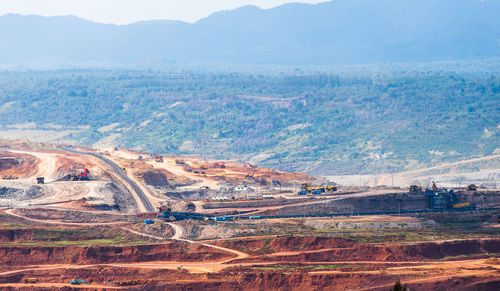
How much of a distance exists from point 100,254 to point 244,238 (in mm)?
21533

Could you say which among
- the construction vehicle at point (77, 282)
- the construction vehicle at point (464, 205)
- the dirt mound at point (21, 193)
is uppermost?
the construction vehicle at point (77, 282)

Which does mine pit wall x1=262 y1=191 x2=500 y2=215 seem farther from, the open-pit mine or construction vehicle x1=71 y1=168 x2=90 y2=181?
construction vehicle x1=71 y1=168 x2=90 y2=181

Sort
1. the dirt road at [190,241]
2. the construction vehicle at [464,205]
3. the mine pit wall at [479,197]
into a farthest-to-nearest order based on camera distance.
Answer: the mine pit wall at [479,197] → the construction vehicle at [464,205] → the dirt road at [190,241]

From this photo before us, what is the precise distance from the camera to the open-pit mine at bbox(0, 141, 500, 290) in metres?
106

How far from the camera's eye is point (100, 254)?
118375 millimetres

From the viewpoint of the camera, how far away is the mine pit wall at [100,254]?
385 feet

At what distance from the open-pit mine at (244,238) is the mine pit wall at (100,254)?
6.7 inches

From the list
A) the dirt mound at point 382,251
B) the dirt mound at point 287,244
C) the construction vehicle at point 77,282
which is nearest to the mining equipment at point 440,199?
the dirt mound at point 382,251

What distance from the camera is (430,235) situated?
140625mm

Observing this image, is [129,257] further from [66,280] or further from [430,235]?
[430,235]

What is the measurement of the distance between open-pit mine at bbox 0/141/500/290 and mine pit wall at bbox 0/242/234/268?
17cm

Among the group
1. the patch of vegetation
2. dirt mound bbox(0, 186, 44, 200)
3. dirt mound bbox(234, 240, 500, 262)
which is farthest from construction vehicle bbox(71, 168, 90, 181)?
dirt mound bbox(234, 240, 500, 262)

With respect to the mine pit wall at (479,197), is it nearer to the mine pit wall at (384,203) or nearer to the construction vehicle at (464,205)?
the mine pit wall at (384,203)

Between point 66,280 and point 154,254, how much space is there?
14099 mm
